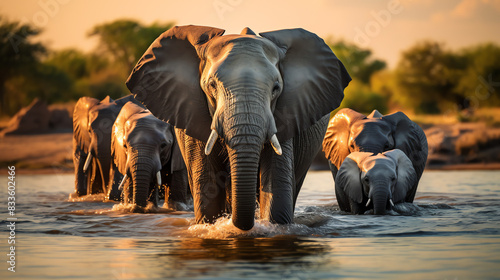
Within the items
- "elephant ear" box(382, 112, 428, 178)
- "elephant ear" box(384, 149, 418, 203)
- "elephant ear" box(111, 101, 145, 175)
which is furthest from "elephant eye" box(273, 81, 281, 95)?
"elephant ear" box(382, 112, 428, 178)

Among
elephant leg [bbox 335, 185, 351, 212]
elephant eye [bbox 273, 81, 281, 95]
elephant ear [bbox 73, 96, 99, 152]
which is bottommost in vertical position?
elephant leg [bbox 335, 185, 351, 212]

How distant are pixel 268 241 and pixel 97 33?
38860mm

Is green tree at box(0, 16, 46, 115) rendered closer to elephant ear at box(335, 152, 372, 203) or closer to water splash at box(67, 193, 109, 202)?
water splash at box(67, 193, 109, 202)

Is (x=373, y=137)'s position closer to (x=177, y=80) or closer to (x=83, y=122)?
(x=83, y=122)

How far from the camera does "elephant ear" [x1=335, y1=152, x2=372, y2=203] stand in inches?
431

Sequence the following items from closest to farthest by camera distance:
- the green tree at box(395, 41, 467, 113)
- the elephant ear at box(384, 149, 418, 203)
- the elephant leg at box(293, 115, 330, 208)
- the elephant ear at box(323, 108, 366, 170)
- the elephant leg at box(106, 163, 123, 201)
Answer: the elephant leg at box(293, 115, 330, 208), the elephant ear at box(384, 149, 418, 203), the elephant leg at box(106, 163, 123, 201), the elephant ear at box(323, 108, 366, 170), the green tree at box(395, 41, 467, 113)

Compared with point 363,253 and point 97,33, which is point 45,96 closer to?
point 97,33

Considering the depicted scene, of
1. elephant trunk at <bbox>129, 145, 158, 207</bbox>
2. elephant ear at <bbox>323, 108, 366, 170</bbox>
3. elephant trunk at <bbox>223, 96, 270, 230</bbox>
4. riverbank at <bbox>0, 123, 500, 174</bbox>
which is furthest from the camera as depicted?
riverbank at <bbox>0, 123, 500, 174</bbox>

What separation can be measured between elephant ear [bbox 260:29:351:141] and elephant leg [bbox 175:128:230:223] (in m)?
0.63

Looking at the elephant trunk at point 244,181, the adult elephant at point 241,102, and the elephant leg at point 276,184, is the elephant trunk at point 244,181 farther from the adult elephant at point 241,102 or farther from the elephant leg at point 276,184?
the elephant leg at point 276,184

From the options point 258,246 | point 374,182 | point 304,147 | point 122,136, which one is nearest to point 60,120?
point 122,136

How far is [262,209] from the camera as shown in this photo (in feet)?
23.6

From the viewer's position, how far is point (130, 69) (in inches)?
1596

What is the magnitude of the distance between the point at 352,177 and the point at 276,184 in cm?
418
